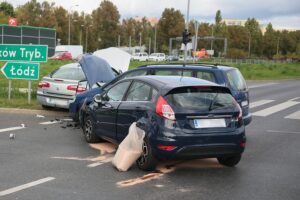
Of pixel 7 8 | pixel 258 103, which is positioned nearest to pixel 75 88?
pixel 258 103

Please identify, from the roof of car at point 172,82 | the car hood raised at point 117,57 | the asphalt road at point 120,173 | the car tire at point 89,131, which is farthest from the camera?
the car hood raised at point 117,57

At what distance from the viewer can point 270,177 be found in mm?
7262

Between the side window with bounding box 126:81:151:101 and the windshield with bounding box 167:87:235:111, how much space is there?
490 mm

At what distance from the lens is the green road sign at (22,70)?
587 inches

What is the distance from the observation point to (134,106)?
7.80 m

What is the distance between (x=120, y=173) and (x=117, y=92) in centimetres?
187

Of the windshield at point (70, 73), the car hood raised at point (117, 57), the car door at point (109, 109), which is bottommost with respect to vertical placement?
the car door at point (109, 109)

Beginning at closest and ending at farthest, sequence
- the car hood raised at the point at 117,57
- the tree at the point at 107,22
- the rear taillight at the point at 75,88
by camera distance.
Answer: the rear taillight at the point at 75,88 → the car hood raised at the point at 117,57 → the tree at the point at 107,22

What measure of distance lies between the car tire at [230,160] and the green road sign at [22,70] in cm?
837

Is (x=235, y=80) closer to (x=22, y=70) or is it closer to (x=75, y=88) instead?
(x=75, y=88)

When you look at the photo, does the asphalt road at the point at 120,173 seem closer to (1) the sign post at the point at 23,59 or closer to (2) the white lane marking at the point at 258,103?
(1) the sign post at the point at 23,59

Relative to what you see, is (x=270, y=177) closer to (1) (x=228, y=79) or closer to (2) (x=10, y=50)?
(1) (x=228, y=79)

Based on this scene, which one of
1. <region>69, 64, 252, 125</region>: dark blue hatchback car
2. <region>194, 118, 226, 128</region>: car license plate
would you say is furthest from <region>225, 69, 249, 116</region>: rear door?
<region>194, 118, 226, 128</region>: car license plate

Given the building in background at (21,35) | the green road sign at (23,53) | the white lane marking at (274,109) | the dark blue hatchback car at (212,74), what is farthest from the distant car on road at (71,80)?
the building in background at (21,35)
